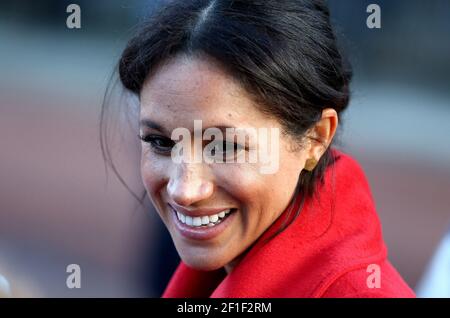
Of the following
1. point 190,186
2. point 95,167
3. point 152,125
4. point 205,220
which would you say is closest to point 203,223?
point 205,220

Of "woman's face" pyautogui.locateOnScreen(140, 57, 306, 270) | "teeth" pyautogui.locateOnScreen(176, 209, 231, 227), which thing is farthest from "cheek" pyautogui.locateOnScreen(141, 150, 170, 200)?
"teeth" pyautogui.locateOnScreen(176, 209, 231, 227)

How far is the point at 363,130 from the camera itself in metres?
2.51

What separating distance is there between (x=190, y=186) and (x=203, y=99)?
0.20m

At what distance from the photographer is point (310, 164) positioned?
1.40m

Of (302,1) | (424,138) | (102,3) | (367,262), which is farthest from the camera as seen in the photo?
(424,138)

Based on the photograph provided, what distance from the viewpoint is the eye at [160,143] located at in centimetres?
128

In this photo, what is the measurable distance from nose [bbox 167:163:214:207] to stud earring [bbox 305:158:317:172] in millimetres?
279

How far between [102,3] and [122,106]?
22.5 inches

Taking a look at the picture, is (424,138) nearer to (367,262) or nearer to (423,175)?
(423,175)

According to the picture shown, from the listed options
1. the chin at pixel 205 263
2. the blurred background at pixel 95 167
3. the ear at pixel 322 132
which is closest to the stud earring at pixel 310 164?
the ear at pixel 322 132

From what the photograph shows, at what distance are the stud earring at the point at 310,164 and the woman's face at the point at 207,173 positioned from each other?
3cm

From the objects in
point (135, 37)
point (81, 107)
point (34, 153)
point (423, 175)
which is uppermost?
point (135, 37)

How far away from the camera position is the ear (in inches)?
53.1

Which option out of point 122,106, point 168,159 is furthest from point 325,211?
point 122,106
